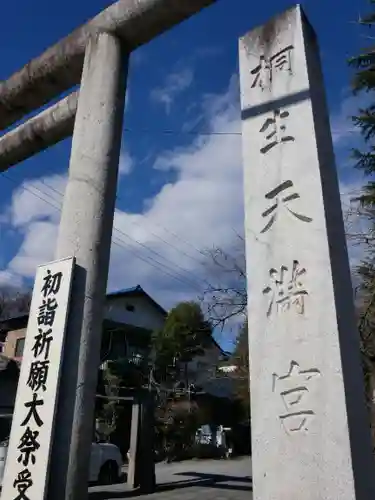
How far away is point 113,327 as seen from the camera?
2127cm

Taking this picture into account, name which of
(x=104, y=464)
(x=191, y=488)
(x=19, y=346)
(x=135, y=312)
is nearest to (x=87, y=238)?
(x=104, y=464)

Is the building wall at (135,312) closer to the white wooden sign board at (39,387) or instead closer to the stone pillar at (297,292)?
the white wooden sign board at (39,387)

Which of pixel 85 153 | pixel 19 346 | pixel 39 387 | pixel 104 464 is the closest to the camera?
pixel 39 387

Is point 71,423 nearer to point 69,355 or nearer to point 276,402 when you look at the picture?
point 69,355

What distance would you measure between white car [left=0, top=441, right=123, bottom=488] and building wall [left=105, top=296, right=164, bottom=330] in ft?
33.8

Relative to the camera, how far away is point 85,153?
13.4 ft

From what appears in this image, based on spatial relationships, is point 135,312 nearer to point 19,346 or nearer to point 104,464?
point 19,346

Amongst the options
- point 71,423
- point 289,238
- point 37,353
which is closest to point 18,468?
point 71,423

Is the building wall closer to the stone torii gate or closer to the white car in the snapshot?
the white car

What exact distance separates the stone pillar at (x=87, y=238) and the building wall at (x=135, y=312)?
18.4 m

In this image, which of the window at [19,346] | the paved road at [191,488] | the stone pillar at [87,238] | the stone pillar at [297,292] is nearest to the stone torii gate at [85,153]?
the stone pillar at [87,238]

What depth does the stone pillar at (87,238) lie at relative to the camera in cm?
332

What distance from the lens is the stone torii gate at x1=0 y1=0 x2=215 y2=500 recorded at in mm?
3365

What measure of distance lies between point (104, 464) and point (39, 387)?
364 inches
